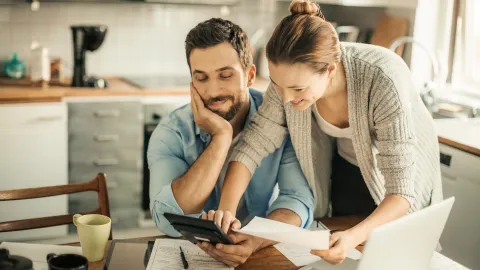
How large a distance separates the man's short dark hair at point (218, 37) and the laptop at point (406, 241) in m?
0.80

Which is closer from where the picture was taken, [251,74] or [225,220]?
[225,220]

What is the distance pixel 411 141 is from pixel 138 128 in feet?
6.93

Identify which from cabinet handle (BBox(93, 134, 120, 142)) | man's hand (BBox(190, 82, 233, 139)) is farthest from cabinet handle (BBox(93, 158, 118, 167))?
man's hand (BBox(190, 82, 233, 139))

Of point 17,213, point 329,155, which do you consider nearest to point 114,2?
point 17,213

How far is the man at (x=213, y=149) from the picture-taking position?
175cm

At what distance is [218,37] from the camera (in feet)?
5.98

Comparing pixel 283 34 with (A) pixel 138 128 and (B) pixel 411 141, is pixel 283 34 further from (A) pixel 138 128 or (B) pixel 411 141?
(A) pixel 138 128

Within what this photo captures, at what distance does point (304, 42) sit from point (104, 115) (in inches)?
80.8

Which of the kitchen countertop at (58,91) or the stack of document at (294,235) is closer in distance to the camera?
the stack of document at (294,235)

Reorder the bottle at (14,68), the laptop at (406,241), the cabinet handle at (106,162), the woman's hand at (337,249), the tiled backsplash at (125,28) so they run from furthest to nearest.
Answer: the tiled backsplash at (125,28) < the bottle at (14,68) < the cabinet handle at (106,162) < the woman's hand at (337,249) < the laptop at (406,241)

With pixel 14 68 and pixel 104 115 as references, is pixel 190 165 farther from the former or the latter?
pixel 14 68

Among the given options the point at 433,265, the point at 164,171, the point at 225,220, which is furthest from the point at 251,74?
the point at 433,265

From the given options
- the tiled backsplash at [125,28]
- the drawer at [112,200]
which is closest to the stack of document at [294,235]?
the drawer at [112,200]

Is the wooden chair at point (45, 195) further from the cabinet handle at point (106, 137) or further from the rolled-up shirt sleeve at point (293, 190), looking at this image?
the cabinet handle at point (106, 137)
